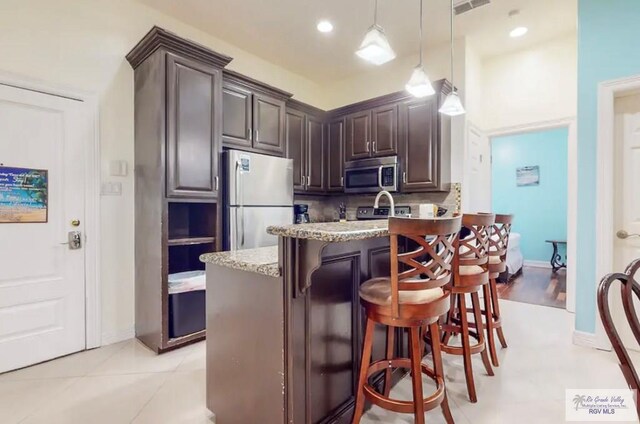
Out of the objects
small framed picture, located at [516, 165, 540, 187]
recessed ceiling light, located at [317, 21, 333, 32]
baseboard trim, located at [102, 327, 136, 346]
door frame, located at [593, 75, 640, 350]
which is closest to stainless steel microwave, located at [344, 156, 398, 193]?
recessed ceiling light, located at [317, 21, 333, 32]

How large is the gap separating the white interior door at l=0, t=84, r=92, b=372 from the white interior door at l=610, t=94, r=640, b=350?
4573 mm

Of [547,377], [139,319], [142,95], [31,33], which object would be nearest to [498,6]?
[547,377]

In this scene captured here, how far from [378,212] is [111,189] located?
3012 millimetres

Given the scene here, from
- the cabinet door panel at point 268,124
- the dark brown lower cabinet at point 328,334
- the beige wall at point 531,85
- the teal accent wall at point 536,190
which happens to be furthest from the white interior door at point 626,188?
the teal accent wall at point 536,190

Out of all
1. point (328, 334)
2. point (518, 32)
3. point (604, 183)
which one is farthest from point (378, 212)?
point (328, 334)

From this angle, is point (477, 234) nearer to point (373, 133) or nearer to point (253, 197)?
point (253, 197)

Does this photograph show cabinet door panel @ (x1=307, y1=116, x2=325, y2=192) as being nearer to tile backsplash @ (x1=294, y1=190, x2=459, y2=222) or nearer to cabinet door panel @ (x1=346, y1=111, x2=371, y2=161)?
tile backsplash @ (x1=294, y1=190, x2=459, y2=222)

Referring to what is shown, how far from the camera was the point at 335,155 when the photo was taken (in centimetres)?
449

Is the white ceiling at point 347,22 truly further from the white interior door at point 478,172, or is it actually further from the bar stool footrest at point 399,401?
the bar stool footrest at point 399,401

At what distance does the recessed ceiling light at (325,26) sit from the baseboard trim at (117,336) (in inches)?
143

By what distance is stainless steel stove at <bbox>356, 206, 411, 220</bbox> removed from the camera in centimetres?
399

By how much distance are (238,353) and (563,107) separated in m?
4.33

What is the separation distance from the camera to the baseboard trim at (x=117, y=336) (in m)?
2.74

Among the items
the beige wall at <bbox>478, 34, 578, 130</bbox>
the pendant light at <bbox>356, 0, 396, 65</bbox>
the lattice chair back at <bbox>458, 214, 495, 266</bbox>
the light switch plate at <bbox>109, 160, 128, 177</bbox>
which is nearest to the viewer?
the pendant light at <bbox>356, 0, 396, 65</bbox>
